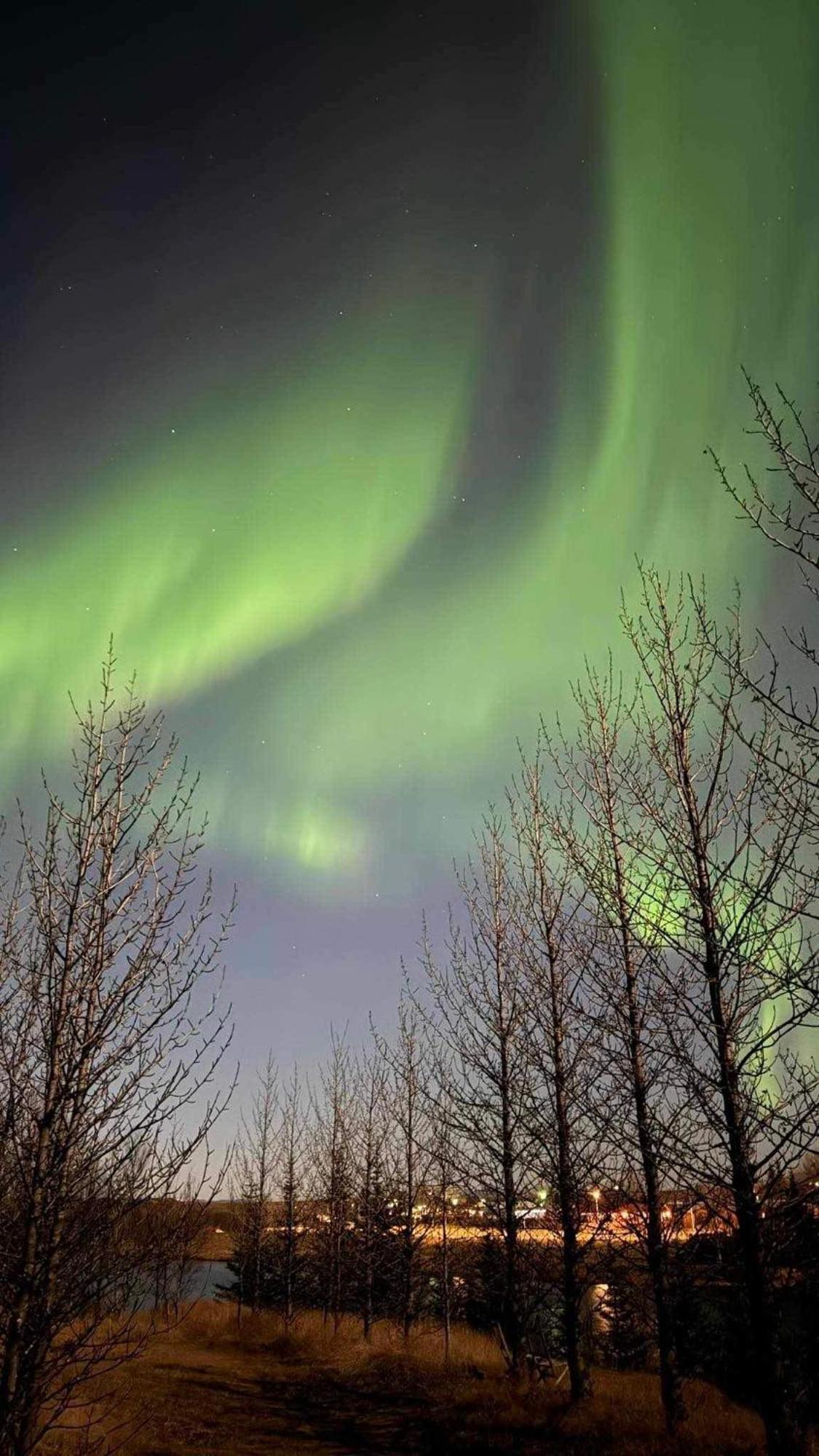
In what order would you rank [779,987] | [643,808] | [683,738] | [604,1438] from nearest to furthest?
[779,987]
[643,808]
[683,738]
[604,1438]

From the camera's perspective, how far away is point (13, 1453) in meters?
5.12

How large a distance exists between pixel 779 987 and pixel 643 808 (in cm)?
222

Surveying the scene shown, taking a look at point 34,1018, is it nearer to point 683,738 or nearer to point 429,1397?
point 683,738

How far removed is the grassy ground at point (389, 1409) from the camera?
10023mm

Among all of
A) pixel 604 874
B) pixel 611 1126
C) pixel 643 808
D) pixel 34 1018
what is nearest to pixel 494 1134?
pixel 611 1126

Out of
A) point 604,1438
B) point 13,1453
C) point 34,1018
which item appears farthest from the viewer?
point 604,1438

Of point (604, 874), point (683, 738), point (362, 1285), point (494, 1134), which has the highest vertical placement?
point (683, 738)

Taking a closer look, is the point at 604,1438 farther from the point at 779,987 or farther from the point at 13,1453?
the point at 13,1453

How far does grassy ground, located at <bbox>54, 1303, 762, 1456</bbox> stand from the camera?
1002cm

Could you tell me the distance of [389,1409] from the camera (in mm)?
13531

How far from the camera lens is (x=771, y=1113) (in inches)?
259

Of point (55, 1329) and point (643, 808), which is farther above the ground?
point (643, 808)

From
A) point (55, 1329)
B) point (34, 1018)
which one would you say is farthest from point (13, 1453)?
point (34, 1018)

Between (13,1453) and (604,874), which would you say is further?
(604,874)
